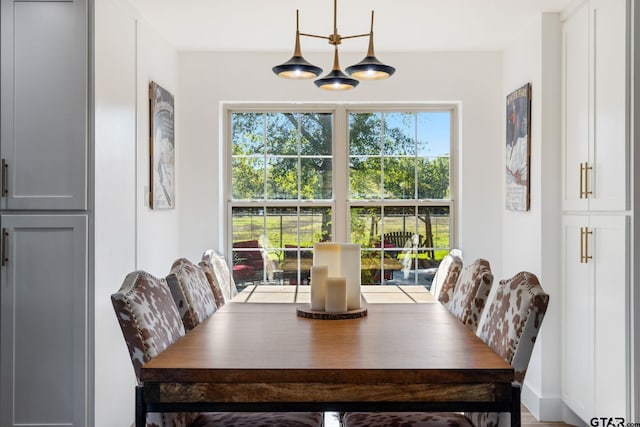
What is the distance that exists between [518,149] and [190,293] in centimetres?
258

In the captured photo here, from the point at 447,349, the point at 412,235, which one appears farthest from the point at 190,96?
the point at 447,349

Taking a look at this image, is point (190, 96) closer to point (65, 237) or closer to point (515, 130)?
point (65, 237)

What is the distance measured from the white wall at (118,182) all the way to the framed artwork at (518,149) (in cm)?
249

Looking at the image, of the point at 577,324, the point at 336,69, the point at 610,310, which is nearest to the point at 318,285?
the point at 336,69

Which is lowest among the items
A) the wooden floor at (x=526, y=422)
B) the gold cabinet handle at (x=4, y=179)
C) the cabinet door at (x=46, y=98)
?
the wooden floor at (x=526, y=422)

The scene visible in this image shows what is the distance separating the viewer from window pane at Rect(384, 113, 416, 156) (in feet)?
15.3

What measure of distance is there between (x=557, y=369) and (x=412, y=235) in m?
1.49

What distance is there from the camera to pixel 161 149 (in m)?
3.99

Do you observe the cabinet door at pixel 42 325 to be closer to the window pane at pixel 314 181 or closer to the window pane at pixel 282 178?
the window pane at pixel 282 178

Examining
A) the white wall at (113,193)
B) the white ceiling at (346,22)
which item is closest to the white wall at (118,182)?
the white wall at (113,193)

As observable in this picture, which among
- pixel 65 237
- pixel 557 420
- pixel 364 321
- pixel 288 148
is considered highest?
pixel 288 148

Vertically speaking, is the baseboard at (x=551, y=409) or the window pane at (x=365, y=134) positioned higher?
the window pane at (x=365, y=134)

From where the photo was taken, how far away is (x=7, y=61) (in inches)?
113

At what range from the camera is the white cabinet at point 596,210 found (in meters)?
2.81
